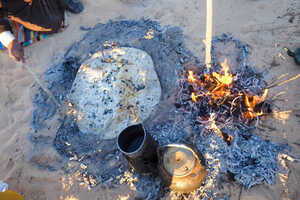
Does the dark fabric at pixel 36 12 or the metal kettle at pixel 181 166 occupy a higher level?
the dark fabric at pixel 36 12

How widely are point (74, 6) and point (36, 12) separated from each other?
1178 mm

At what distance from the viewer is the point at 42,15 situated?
3.73 meters

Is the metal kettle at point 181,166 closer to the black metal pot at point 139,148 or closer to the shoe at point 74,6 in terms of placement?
the black metal pot at point 139,148

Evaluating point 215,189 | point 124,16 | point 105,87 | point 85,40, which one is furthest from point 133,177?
point 124,16

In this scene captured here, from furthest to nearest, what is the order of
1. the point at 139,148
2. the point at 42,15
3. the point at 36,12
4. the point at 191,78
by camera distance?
the point at 42,15
the point at 36,12
the point at 191,78
the point at 139,148

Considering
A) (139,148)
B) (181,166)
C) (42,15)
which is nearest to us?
(181,166)

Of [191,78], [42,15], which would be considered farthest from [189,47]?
[42,15]

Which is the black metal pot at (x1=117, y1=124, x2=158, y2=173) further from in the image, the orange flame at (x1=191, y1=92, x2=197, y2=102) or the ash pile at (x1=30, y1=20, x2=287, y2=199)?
the orange flame at (x1=191, y1=92, x2=197, y2=102)

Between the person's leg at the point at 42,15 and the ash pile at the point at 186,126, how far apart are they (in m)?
0.87

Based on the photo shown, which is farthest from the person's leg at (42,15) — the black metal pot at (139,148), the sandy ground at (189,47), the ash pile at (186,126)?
the black metal pot at (139,148)

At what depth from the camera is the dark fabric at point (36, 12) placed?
3182 mm

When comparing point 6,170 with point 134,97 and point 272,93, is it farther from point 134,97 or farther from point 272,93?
point 272,93

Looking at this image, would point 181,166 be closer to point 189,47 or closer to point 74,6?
point 189,47

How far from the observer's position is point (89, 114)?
10.3ft
